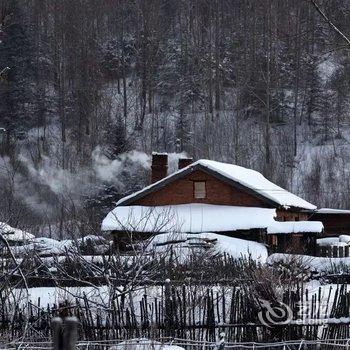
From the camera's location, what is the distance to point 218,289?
42.0ft

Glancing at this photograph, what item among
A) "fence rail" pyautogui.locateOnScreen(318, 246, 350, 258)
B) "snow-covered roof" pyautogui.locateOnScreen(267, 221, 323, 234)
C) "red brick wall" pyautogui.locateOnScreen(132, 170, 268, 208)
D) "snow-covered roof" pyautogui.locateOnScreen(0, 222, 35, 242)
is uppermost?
"red brick wall" pyautogui.locateOnScreen(132, 170, 268, 208)

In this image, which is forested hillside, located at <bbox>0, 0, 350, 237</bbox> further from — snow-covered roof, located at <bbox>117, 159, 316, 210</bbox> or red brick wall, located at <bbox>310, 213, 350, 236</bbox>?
snow-covered roof, located at <bbox>117, 159, 316, 210</bbox>

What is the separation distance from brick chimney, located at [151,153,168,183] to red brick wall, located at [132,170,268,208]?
1710 millimetres

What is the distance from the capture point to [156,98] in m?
62.1

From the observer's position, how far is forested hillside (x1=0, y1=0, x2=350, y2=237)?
51.9 meters

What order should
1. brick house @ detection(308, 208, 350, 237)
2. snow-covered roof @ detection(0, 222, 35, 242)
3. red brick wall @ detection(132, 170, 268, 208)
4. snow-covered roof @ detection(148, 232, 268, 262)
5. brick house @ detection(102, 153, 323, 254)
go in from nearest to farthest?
snow-covered roof @ detection(0, 222, 35, 242) < snow-covered roof @ detection(148, 232, 268, 262) < brick house @ detection(102, 153, 323, 254) < red brick wall @ detection(132, 170, 268, 208) < brick house @ detection(308, 208, 350, 237)

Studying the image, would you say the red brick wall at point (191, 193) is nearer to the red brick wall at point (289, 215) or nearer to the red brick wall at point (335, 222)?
the red brick wall at point (289, 215)

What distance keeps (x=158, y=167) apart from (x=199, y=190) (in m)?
2.39

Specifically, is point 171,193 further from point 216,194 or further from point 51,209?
point 51,209

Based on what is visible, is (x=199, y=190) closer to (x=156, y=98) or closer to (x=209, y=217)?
(x=209, y=217)

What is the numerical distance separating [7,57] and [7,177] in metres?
13.0

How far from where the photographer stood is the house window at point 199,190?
30.4m

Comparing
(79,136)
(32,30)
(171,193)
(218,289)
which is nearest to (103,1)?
(32,30)

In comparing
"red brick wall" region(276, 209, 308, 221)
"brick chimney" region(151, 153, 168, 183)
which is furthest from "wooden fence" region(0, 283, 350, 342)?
"brick chimney" region(151, 153, 168, 183)
